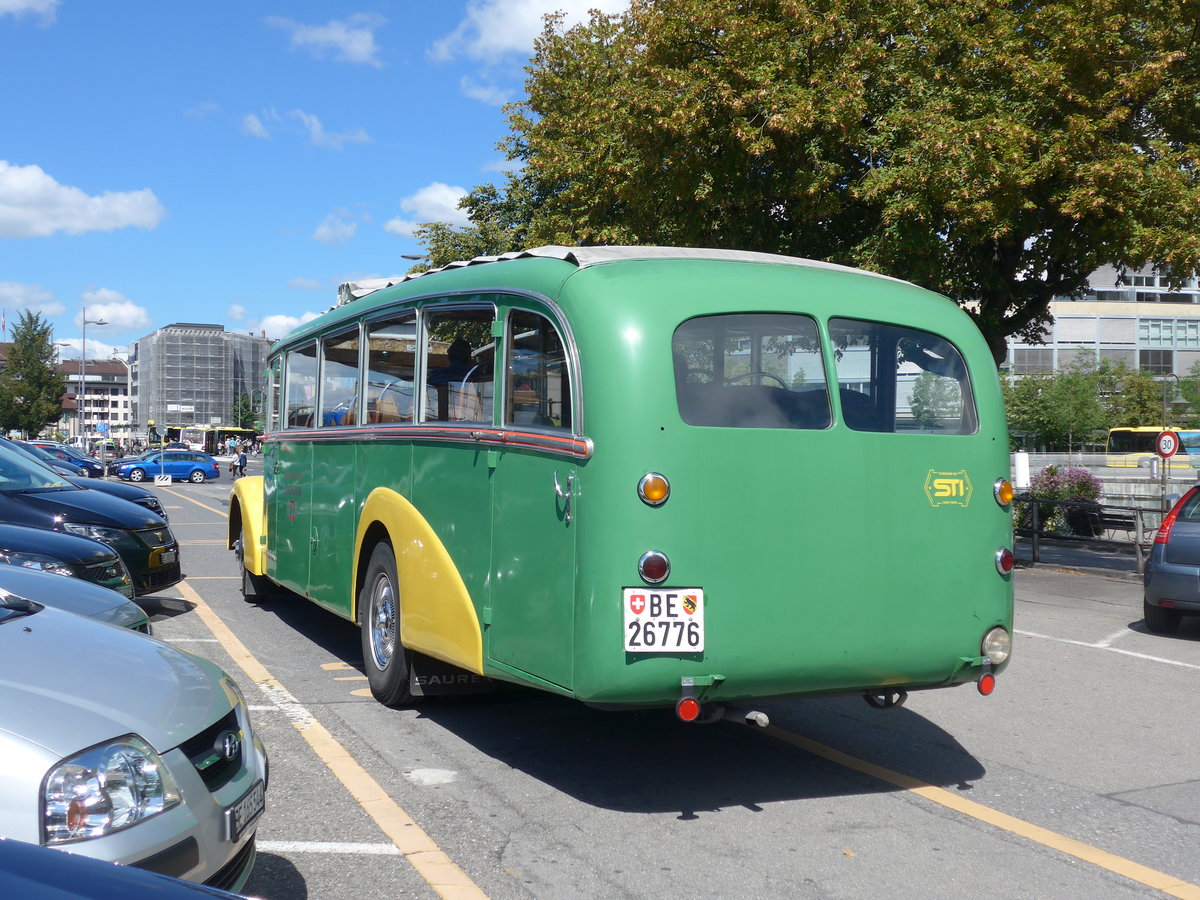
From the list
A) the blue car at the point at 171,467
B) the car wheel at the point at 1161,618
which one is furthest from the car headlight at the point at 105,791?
the blue car at the point at 171,467

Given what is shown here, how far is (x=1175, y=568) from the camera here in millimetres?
10656

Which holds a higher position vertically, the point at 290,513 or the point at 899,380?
the point at 899,380

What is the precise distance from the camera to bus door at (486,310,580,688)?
5203 mm

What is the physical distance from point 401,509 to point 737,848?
3101mm

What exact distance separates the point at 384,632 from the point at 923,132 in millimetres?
10714

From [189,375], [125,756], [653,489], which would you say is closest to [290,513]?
[653,489]

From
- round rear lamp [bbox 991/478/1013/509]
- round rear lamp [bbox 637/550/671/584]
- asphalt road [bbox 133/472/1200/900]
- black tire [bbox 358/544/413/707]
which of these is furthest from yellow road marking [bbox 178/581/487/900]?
round rear lamp [bbox 991/478/1013/509]

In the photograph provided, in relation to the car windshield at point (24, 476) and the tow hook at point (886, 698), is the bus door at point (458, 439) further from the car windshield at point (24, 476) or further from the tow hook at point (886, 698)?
the car windshield at point (24, 476)

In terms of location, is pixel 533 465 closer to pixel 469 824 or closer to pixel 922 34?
pixel 469 824

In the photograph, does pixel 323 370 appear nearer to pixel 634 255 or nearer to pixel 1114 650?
pixel 634 255

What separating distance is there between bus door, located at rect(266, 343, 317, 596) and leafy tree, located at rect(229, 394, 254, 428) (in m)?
117

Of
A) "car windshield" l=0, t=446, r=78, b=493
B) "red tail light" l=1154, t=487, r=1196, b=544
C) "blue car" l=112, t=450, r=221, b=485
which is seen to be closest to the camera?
"car windshield" l=0, t=446, r=78, b=493

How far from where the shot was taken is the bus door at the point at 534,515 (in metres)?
5.20

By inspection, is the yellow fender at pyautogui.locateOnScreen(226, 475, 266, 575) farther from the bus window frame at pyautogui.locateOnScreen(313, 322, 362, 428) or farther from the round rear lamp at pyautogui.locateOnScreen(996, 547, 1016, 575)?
the round rear lamp at pyautogui.locateOnScreen(996, 547, 1016, 575)
